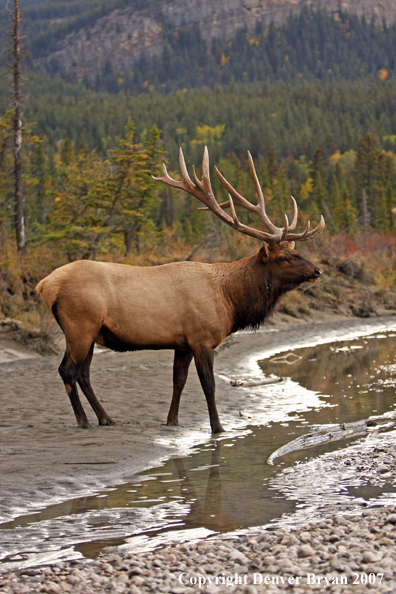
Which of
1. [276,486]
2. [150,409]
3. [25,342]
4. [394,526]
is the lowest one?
[25,342]

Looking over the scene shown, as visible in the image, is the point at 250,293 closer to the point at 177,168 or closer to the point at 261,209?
the point at 261,209

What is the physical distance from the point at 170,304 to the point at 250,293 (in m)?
1.10

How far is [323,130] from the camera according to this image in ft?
456

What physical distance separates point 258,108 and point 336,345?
144 metres

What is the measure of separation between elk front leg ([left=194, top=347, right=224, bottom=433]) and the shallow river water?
318mm

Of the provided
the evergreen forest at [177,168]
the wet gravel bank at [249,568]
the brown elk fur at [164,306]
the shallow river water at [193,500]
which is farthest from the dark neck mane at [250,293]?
the evergreen forest at [177,168]

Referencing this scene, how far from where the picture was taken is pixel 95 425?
9.02 metres

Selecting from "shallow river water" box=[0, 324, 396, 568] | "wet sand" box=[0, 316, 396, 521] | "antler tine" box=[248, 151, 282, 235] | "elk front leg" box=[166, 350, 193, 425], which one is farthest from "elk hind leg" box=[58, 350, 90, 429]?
"antler tine" box=[248, 151, 282, 235]

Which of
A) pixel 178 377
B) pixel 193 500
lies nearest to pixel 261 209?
pixel 178 377

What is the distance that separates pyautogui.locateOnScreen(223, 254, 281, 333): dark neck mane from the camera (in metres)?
9.28

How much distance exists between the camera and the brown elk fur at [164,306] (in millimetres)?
8641

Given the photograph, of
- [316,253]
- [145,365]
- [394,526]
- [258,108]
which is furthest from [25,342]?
[258,108]

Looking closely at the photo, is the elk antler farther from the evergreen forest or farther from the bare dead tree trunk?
the bare dead tree trunk

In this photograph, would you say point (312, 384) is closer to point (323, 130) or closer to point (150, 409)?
point (150, 409)
